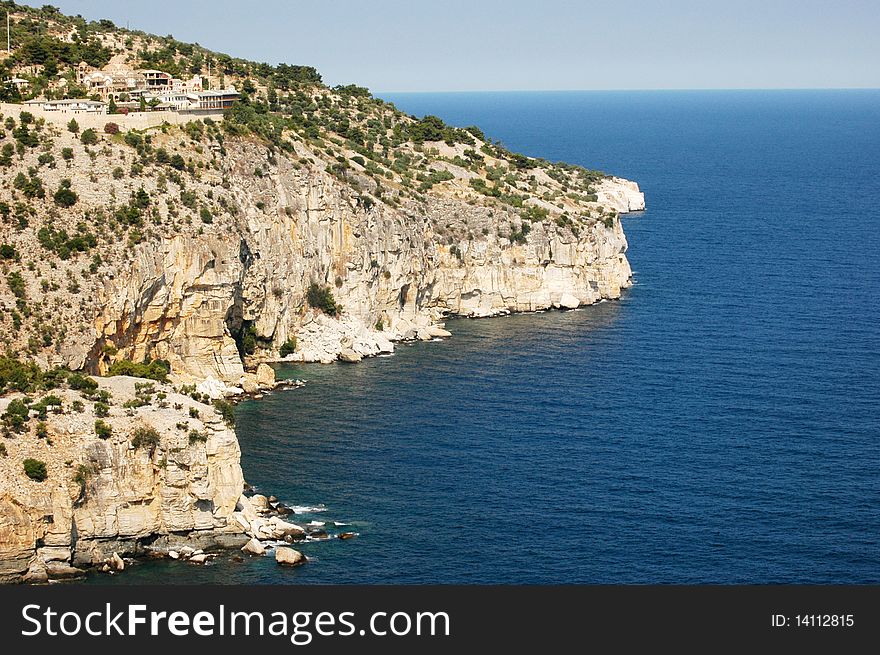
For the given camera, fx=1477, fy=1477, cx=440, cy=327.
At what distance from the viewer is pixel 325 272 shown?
396ft

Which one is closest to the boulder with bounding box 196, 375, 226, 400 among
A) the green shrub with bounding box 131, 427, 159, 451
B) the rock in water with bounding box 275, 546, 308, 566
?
the green shrub with bounding box 131, 427, 159, 451

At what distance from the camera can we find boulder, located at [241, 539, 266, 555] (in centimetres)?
7369

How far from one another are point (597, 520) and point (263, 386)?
115 feet

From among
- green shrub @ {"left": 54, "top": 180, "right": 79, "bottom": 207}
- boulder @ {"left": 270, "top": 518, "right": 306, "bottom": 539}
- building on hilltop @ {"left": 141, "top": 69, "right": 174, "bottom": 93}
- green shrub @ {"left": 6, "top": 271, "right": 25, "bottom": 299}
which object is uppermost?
building on hilltop @ {"left": 141, "top": 69, "right": 174, "bottom": 93}

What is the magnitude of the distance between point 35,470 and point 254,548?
11.4 metres

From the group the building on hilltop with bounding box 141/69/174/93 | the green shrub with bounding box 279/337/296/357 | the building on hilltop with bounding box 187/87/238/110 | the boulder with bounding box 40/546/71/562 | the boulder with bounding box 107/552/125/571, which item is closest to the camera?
the boulder with bounding box 40/546/71/562

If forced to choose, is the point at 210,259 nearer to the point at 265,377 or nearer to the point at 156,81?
the point at 265,377

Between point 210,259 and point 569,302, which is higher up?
point 210,259

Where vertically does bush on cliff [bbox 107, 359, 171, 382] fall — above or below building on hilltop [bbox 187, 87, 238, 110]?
below

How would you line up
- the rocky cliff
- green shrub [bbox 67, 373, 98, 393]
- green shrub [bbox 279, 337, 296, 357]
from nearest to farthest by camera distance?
the rocky cliff, green shrub [bbox 67, 373, 98, 393], green shrub [bbox 279, 337, 296, 357]

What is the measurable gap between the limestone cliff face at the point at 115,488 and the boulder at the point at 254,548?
4.03ft

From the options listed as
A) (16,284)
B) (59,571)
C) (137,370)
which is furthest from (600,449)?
(16,284)

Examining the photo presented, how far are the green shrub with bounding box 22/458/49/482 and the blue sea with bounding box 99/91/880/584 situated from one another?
257 inches

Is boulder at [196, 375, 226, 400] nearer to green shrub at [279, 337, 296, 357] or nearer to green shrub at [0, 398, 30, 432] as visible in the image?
green shrub at [279, 337, 296, 357]
